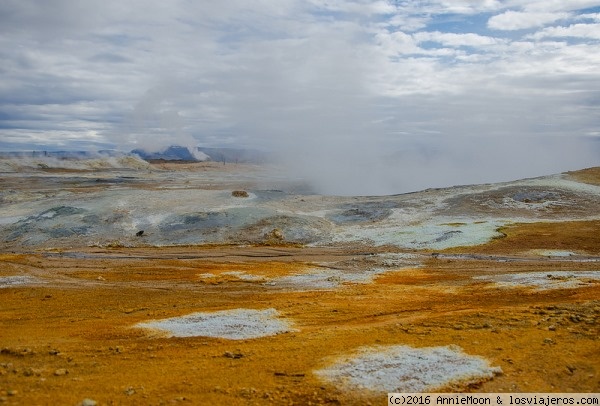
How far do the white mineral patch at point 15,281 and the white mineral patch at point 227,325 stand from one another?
1102cm

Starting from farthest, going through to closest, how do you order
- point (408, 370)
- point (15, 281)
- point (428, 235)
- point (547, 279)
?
point (428, 235), point (15, 281), point (547, 279), point (408, 370)

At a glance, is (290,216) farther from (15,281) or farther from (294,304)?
(294,304)

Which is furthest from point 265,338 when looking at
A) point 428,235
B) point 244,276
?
point 428,235

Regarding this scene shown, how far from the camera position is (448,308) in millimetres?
17438

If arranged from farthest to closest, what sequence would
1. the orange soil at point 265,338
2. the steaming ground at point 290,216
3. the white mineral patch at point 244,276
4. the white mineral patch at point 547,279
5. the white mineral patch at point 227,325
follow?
the steaming ground at point 290,216, the white mineral patch at point 244,276, the white mineral patch at point 547,279, the white mineral patch at point 227,325, the orange soil at point 265,338

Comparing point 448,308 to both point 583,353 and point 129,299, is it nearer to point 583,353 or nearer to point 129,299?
point 583,353

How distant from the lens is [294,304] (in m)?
18.8

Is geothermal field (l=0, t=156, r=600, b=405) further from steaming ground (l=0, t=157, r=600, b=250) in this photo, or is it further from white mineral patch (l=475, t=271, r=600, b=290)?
steaming ground (l=0, t=157, r=600, b=250)

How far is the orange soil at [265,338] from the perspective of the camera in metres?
10.5

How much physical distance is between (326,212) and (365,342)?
124 feet

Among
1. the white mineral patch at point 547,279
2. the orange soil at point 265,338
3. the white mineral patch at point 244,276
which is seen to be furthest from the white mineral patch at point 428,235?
the white mineral patch at point 244,276

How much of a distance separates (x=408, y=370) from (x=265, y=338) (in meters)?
4.49

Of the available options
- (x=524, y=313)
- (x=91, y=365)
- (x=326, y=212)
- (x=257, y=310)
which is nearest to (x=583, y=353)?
(x=524, y=313)

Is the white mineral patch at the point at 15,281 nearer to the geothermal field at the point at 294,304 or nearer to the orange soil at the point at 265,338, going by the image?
the geothermal field at the point at 294,304
